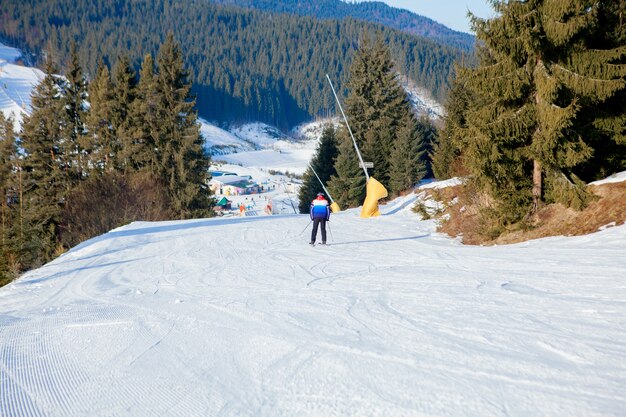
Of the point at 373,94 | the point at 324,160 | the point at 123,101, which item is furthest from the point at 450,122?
the point at 123,101

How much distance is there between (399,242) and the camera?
12734mm

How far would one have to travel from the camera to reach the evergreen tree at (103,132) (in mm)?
34281

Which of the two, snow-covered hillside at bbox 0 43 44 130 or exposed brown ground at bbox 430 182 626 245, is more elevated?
snow-covered hillside at bbox 0 43 44 130

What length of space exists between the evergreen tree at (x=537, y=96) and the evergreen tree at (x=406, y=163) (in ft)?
86.5

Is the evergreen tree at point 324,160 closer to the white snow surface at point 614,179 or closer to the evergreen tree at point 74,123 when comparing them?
the evergreen tree at point 74,123

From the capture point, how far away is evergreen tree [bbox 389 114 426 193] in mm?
38625

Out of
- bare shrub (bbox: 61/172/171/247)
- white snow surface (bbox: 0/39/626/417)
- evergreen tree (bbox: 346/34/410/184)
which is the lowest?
bare shrub (bbox: 61/172/171/247)

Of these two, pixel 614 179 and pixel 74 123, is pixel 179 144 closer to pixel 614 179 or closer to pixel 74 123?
pixel 74 123

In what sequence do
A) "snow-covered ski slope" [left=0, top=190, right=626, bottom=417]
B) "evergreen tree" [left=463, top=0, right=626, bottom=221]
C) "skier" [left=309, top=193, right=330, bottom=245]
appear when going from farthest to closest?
"skier" [left=309, top=193, right=330, bottom=245] < "evergreen tree" [left=463, top=0, right=626, bottom=221] < "snow-covered ski slope" [left=0, top=190, right=626, bottom=417]

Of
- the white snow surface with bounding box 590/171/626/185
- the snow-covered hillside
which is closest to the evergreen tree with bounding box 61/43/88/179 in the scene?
the white snow surface with bounding box 590/171/626/185

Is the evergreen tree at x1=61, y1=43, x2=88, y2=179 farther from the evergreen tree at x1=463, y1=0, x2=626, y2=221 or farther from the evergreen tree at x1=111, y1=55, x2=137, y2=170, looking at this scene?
the evergreen tree at x1=463, y1=0, x2=626, y2=221

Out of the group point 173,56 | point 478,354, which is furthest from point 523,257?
point 173,56

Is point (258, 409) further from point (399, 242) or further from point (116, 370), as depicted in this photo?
point (399, 242)

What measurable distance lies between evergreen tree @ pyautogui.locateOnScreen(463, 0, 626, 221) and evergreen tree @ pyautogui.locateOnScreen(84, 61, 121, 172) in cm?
2988
